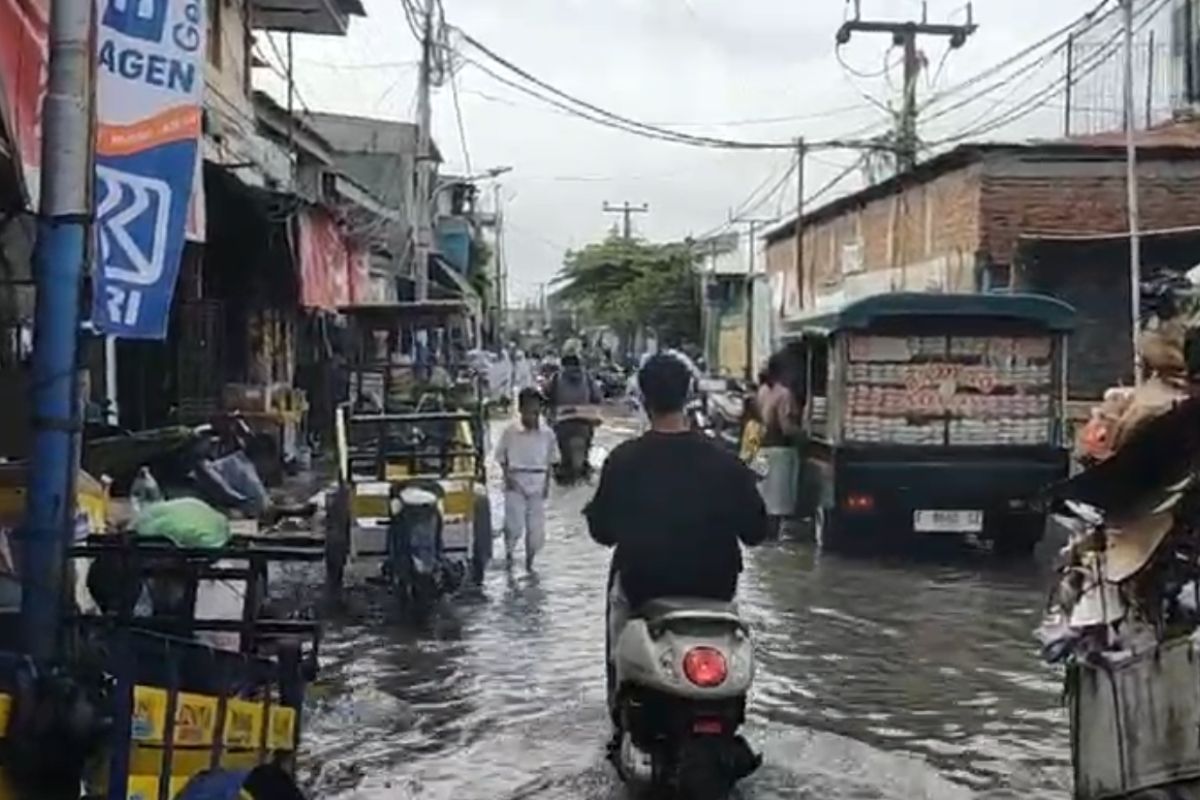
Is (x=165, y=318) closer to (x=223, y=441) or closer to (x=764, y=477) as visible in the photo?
(x=223, y=441)

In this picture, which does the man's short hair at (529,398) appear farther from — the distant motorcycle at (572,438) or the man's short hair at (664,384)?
the distant motorcycle at (572,438)

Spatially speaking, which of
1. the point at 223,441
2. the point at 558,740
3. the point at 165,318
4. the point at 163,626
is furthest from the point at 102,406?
the point at 163,626

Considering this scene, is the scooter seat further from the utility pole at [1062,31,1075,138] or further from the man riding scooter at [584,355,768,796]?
the utility pole at [1062,31,1075,138]

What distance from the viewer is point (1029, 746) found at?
27.7 ft

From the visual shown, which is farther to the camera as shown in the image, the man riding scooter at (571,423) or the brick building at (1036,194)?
the brick building at (1036,194)

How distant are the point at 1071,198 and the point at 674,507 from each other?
1916 cm

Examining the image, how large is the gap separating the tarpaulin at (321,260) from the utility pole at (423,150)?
41.9 feet

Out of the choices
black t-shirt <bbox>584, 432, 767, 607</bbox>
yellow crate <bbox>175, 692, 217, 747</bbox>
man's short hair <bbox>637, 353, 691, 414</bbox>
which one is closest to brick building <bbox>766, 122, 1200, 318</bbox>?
man's short hair <bbox>637, 353, 691, 414</bbox>

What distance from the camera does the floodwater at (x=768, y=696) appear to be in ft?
25.6

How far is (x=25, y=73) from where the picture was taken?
685 centimetres

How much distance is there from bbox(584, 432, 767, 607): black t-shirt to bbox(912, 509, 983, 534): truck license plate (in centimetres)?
850

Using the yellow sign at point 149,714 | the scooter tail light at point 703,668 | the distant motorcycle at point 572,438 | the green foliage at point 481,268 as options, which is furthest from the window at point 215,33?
the green foliage at point 481,268

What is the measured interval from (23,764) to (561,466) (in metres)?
19.9

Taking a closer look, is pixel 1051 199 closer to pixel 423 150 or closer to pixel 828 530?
pixel 828 530
